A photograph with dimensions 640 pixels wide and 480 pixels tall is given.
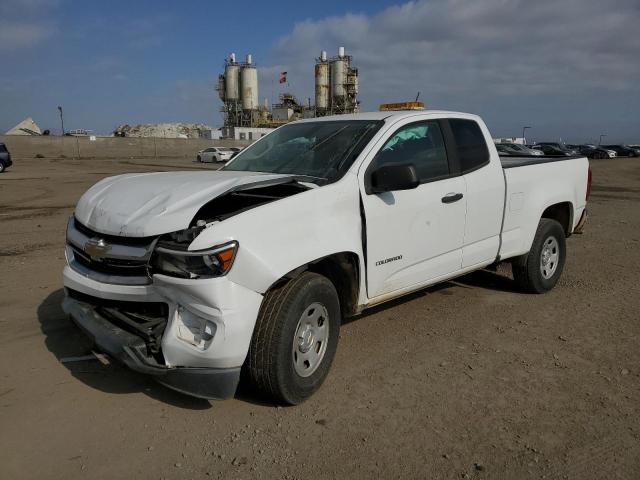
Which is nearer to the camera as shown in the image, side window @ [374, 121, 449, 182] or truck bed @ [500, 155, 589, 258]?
side window @ [374, 121, 449, 182]

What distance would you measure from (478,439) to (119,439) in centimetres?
207

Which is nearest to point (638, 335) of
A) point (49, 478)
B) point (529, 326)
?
point (529, 326)

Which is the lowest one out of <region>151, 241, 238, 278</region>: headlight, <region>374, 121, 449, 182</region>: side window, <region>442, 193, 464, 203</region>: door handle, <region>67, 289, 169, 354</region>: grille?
<region>67, 289, 169, 354</region>: grille

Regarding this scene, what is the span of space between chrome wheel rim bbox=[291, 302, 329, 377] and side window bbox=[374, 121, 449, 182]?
1.27 m

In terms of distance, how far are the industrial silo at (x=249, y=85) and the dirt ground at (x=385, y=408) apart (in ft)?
247

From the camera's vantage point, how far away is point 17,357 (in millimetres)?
4020

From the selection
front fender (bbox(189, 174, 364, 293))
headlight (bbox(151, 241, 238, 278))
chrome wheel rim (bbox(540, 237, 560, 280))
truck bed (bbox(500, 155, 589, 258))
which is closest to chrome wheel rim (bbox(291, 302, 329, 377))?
front fender (bbox(189, 174, 364, 293))

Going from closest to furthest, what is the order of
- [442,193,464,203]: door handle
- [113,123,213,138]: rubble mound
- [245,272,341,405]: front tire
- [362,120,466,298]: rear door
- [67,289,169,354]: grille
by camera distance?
1. [67,289,169,354]: grille
2. [245,272,341,405]: front tire
3. [362,120,466,298]: rear door
4. [442,193,464,203]: door handle
5. [113,123,213,138]: rubble mound

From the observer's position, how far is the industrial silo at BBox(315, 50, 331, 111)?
7719 centimetres

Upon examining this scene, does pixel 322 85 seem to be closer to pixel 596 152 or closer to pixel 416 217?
pixel 596 152

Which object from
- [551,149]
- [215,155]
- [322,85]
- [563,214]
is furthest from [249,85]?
[563,214]

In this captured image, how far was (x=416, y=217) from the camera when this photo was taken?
13.6 ft

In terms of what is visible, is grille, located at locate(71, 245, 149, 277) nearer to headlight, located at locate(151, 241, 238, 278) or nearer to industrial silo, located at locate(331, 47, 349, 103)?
headlight, located at locate(151, 241, 238, 278)

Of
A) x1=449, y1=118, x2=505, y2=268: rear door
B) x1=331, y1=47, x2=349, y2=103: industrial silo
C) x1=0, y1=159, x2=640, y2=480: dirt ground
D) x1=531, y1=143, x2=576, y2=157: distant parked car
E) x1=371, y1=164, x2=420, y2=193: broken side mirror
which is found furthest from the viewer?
x1=331, y1=47, x2=349, y2=103: industrial silo
